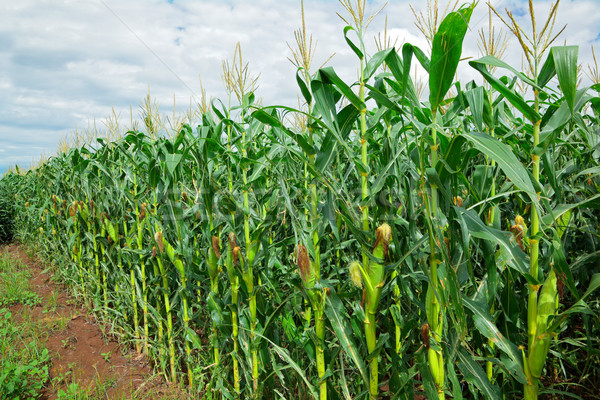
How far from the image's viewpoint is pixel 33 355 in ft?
11.1

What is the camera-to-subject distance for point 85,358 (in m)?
3.52

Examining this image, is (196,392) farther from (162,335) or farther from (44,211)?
(44,211)

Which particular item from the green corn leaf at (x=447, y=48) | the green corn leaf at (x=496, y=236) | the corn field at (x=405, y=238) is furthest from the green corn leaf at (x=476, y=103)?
the green corn leaf at (x=496, y=236)

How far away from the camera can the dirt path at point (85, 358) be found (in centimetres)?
297

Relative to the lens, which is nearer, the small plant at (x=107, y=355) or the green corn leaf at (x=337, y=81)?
the green corn leaf at (x=337, y=81)

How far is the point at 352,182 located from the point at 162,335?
2.05 metres

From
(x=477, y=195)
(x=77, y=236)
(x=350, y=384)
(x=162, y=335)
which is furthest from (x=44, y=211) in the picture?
(x=477, y=195)

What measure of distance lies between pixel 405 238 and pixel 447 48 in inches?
32.4

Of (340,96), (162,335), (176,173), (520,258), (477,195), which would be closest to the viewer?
(520,258)

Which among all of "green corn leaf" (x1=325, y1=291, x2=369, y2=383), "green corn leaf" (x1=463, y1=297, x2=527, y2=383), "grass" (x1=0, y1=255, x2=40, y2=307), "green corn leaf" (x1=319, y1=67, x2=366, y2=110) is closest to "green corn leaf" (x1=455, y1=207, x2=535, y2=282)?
"green corn leaf" (x1=463, y1=297, x2=527, y2=383)

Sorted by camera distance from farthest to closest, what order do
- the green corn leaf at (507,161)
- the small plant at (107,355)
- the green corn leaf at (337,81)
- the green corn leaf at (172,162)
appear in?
1. the small plant at (107,355)
2. the green corn leaf at (172,162)
3. the green corn leaf at (337,81)
4. the green corn leaf at (507,161)

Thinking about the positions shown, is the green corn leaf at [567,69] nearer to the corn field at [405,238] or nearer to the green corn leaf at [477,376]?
the corn field at [405,238]

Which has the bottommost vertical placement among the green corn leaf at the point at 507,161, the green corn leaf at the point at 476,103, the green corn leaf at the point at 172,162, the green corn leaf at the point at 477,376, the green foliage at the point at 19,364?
the green foliage at the point at 19,364

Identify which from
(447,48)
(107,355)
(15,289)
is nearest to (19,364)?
(107,355)
